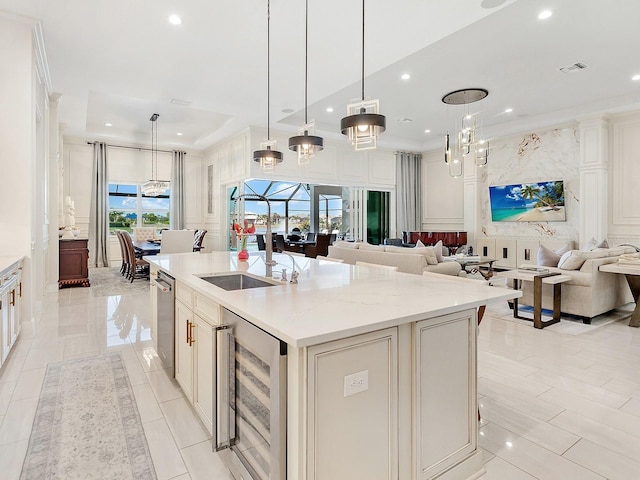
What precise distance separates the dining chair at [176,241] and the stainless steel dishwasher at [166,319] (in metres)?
4.19

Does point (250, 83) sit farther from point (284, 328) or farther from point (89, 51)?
point (284, 328)

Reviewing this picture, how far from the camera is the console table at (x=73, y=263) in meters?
6.58

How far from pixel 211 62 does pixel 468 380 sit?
4616 mm

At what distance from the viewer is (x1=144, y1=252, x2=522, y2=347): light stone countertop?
137 centimetres

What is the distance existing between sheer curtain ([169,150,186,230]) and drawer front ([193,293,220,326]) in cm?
854

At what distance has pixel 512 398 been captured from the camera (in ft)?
8.54

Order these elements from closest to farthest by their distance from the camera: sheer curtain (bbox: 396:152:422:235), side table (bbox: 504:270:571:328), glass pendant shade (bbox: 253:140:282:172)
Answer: glass pendant shade (bbox: 253:140:282:172)
side table (bbox: 504:270:571:328)
sheer curtain (bbox: 396:152:422:235)

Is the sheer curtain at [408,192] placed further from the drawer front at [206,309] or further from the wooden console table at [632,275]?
the drawer front at [206,309]

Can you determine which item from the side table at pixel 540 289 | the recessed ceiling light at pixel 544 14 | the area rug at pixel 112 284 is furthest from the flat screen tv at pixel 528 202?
the area rug at pixel 112 284

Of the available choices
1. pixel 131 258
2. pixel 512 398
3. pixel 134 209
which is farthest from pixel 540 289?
pixel 134 209

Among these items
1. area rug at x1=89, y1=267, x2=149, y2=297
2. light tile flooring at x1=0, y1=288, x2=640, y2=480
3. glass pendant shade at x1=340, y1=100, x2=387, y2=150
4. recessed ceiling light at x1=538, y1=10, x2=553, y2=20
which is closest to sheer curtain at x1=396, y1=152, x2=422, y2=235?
light tile flooring at x1=0, y1=288, x2=640, y2=480

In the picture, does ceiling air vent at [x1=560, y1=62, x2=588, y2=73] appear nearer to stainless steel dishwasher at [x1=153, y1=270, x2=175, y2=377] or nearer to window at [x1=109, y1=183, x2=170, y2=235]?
stainless steel dishwasher at [x1=153, y1=270, x2=175, y2=377]

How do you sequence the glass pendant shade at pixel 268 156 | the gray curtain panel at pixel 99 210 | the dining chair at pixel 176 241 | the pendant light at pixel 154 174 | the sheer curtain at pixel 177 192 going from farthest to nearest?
1. the sheer curtain at pixel 177 192
2. the gray curtain panel at pixel 99 210
3. the pendant light at pixel 154 174
4. the dining chair at pixel 176 241
5. the glass pendant shade at pixel 268 156

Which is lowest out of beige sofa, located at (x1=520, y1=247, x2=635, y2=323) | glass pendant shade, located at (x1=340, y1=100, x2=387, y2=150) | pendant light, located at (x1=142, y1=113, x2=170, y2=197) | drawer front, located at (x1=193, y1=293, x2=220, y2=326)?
beige sofa, located at (x1=520, y1=247, x2=635, y2=323)
